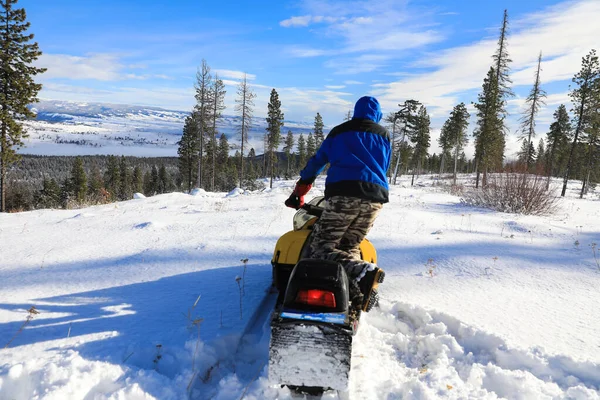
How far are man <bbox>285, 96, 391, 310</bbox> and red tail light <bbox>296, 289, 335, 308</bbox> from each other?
602mm

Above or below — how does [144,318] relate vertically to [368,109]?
below

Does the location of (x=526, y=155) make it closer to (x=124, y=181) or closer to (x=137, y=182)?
(x=124, y=181)

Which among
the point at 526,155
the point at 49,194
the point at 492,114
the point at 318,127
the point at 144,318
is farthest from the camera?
the point at 318,127

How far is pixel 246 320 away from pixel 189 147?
39774 millimetres

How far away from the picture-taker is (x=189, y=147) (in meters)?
39.9

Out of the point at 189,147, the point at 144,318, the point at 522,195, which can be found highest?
the point at 189,147

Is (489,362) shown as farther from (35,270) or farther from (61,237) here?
(61,237)

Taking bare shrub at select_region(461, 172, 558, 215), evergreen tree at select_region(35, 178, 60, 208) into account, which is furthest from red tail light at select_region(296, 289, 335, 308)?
evergreen tree at select_region(35, 178, 60, 208)

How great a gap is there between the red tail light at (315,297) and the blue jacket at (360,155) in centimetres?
96

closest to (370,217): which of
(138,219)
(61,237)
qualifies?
(61,237)

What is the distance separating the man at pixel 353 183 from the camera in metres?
2.75

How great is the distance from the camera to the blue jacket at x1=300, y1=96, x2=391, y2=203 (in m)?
2.75

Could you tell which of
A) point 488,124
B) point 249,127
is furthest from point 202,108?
point 488,124

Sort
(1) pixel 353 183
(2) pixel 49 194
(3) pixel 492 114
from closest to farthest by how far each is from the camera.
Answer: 1. (1) pixel 353 183
2. (3) pixel 492 114
3. (2) pixel 49 194
